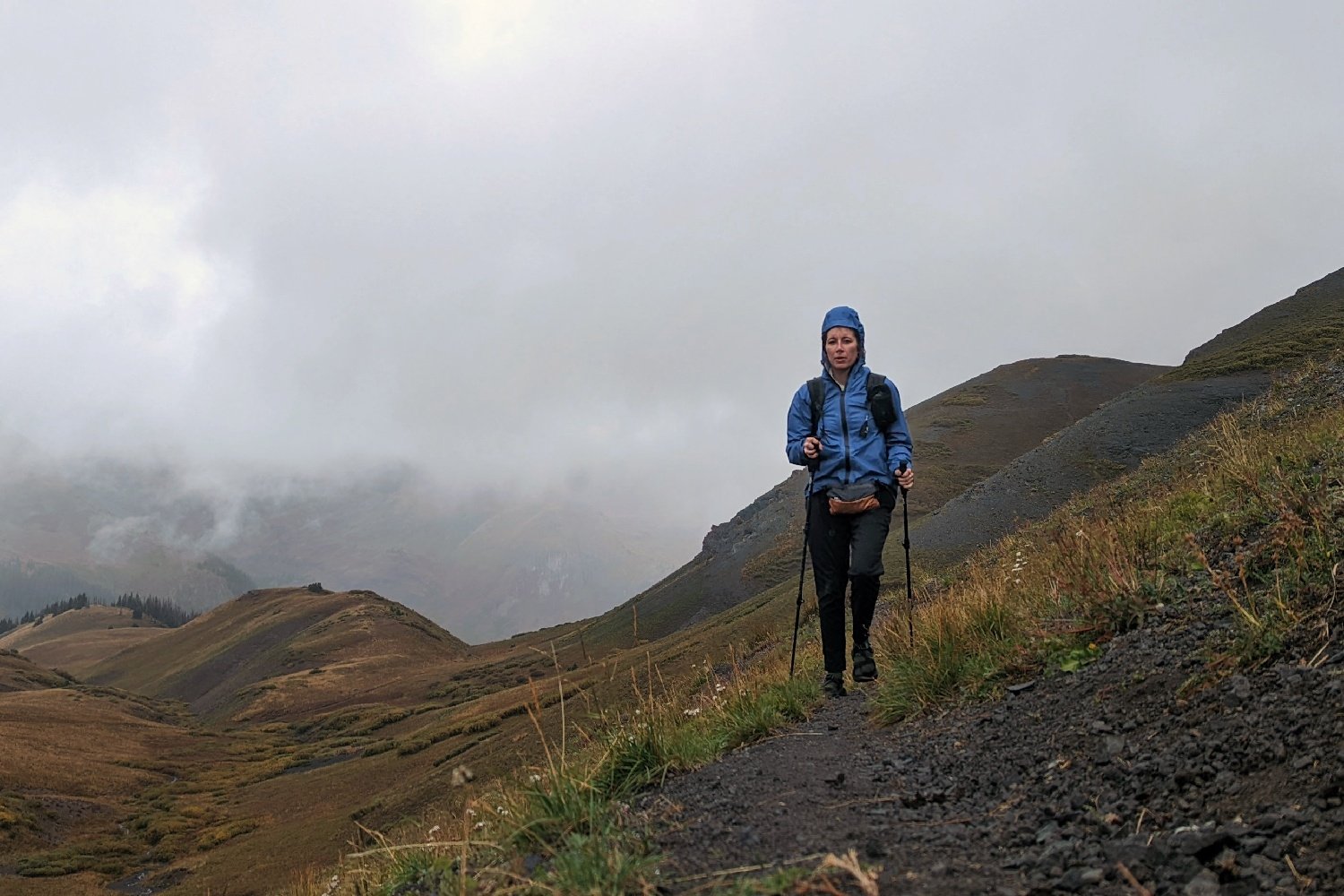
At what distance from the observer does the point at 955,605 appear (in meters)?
6.99

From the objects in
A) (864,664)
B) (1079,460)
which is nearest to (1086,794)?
(864,664)

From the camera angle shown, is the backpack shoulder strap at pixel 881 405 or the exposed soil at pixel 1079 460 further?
the exposed soil at pixel 1079 460

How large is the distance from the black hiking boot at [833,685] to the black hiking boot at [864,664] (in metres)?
0.28

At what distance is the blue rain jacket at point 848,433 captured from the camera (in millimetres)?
7281

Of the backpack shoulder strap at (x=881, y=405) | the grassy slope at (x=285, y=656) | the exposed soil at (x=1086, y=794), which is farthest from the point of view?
the grassy slope at (x=285, y=656)

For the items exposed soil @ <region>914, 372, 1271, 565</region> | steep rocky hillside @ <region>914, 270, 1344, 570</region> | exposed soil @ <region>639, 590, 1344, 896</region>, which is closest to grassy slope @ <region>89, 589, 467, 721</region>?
exposed soil @ <region>914, 372, 1271, 565</region>

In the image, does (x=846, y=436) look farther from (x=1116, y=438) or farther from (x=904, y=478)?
(x=1116, y=438)

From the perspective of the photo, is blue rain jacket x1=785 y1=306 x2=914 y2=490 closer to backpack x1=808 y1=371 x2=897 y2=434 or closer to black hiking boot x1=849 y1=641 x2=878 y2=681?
backpack x1=808 y1=371 x2=897 y2=434

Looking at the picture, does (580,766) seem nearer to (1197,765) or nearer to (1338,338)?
(1197,765)

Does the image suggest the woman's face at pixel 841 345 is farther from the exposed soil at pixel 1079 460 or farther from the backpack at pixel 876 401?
the exposed soil at pixel 1079 460

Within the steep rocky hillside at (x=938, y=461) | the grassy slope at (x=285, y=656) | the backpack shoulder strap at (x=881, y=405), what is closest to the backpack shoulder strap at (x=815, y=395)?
the backpack shoulder strap at (x=881, y=405)

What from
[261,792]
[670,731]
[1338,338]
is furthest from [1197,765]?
[261,792]

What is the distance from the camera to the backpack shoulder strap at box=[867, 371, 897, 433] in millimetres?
7375

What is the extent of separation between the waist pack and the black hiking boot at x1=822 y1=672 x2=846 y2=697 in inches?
60.0
